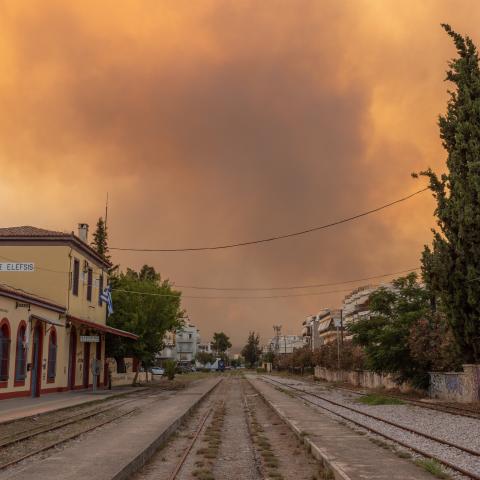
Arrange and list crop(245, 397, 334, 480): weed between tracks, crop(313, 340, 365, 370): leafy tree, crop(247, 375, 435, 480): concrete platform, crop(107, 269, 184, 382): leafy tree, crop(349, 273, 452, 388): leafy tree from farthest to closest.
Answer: crop(313, 340, 365, 370): leafy tree
crop(107, 269, 184, 382): leafy tree
crop(349, 273, 452, 388): leafy tree
crop(245, 397, 334, 480): weed between tracks
crop(247, 375, 435, 480): concrete platform

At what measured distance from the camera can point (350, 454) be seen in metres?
12.3

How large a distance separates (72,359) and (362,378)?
26417mm

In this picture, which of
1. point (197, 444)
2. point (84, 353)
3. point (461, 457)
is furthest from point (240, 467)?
point (84, 353)

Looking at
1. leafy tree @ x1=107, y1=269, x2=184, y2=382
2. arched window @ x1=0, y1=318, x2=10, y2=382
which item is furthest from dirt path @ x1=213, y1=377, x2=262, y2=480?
leafy tree @ x1=107, y1=269, x2=184, y2=382

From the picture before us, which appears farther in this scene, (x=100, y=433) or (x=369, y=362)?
(x=369, y=362)

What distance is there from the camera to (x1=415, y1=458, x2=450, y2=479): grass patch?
33.1 feet

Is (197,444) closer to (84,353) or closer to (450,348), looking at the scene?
(450,348)

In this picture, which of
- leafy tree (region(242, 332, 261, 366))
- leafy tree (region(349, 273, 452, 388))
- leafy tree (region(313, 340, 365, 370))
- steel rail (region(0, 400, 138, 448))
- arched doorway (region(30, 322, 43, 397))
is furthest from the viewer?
leafy tree (region(242, 332, 261, 366))

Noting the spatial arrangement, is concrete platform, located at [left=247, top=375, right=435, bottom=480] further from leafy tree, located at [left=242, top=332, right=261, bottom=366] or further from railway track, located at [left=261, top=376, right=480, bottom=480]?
leafy tree, located at [left=242, top=332, right=261, bottom=366]

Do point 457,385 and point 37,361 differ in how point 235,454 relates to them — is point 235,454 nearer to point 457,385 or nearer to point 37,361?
point 457,385

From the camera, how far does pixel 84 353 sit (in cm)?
3972

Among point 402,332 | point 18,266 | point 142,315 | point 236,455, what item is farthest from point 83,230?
point 236,455

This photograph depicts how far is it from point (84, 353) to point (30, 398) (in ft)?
36.7

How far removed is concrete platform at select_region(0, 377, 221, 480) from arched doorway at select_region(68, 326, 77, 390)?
18698 millimetres
